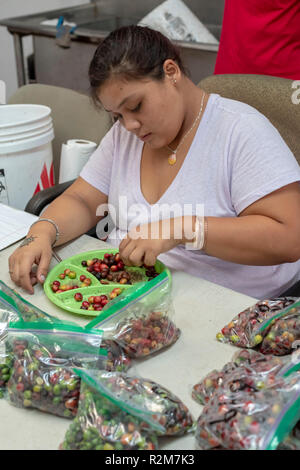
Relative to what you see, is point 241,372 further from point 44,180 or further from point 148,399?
point 44,180

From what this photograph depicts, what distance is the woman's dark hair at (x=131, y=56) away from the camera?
1190 millimetres

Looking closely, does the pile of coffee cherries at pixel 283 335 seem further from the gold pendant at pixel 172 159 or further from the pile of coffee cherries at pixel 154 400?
the gold pendant at pixel 172 159

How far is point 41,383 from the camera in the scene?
32.7 inches

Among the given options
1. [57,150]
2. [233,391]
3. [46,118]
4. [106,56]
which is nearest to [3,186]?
[46,118]

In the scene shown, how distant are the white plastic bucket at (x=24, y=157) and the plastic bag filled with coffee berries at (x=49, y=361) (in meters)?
1.01

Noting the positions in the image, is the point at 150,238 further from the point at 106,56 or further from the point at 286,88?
the point at 286,88

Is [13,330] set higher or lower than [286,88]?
lower

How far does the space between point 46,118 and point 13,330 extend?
3.74 ft

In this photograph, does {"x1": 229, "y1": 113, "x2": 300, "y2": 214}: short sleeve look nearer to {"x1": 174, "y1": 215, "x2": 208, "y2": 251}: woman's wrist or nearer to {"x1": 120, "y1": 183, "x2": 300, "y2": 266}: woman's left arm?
{"x1": 120, "y1": 183, "x2": 300, "y2": 266}: woman's left arm

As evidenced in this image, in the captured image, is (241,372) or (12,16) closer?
(241,372)

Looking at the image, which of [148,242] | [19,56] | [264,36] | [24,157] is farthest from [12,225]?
[19,56]

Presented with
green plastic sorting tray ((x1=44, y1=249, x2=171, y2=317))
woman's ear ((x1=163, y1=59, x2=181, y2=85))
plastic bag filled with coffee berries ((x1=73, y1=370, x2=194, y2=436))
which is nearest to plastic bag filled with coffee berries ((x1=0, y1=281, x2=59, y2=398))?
green plastic sorting tray ((x1=44, y1=249, x2=171, y2=317))

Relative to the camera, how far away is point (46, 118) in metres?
1.84

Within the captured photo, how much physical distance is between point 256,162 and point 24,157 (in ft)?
3.16
